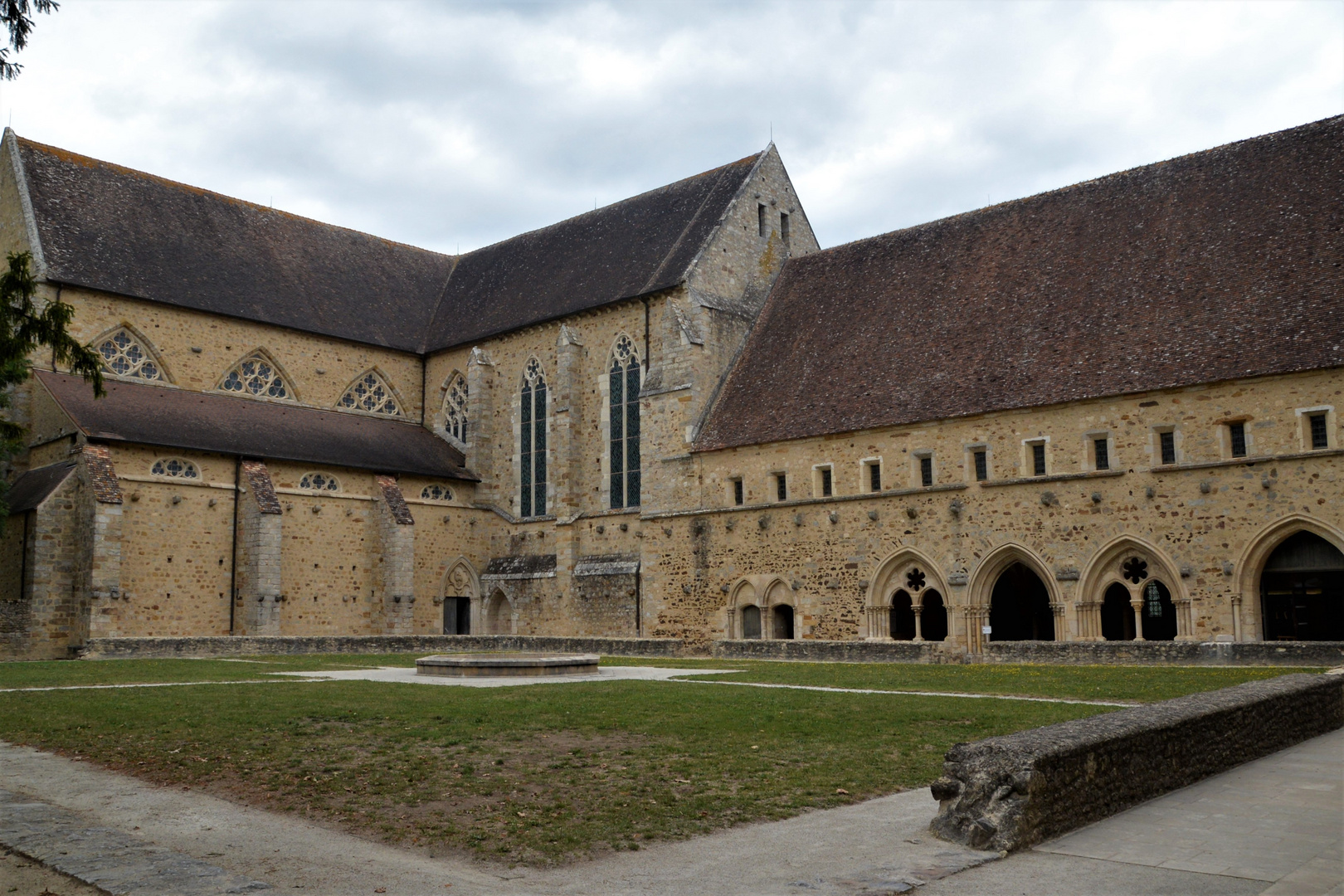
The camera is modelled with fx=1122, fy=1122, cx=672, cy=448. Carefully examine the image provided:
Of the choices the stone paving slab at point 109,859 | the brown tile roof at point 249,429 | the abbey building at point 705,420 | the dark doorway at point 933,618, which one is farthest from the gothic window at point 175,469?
the stone paving slab at point 109,859

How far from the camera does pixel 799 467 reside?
30.0 metres

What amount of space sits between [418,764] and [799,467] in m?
21.4

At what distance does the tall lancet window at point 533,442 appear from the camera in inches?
1515

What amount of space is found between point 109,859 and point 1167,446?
2283 cm

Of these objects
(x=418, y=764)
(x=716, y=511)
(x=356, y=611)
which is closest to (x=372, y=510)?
(x=356, y=611)

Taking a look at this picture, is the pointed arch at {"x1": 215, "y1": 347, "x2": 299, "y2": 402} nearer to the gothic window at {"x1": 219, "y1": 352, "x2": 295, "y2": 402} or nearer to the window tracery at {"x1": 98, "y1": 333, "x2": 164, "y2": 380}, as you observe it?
the gothic window at {"x1": 219, "y1": 352, "x2": 295, "y2": 402}

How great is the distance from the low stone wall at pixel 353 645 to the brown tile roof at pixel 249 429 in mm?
6028

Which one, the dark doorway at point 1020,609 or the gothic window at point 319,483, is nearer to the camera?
the dark doorway at point 1020,609

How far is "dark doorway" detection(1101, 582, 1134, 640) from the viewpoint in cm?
2673

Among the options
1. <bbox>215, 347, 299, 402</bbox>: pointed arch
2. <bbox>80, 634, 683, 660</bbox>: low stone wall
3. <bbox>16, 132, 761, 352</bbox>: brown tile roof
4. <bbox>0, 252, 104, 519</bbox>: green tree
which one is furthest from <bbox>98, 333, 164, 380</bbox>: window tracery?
<bbox>0, 252, 104, 519</bbox>: green tree

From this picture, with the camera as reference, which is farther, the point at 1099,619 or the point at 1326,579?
the point at 1099,619

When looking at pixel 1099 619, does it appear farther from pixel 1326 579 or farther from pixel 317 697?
pixel 317 697

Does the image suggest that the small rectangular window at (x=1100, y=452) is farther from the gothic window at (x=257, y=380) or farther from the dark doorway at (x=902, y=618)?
the gothic window at (x=257, y=380)

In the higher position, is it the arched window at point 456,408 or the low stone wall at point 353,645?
the arched window at point 456,408
